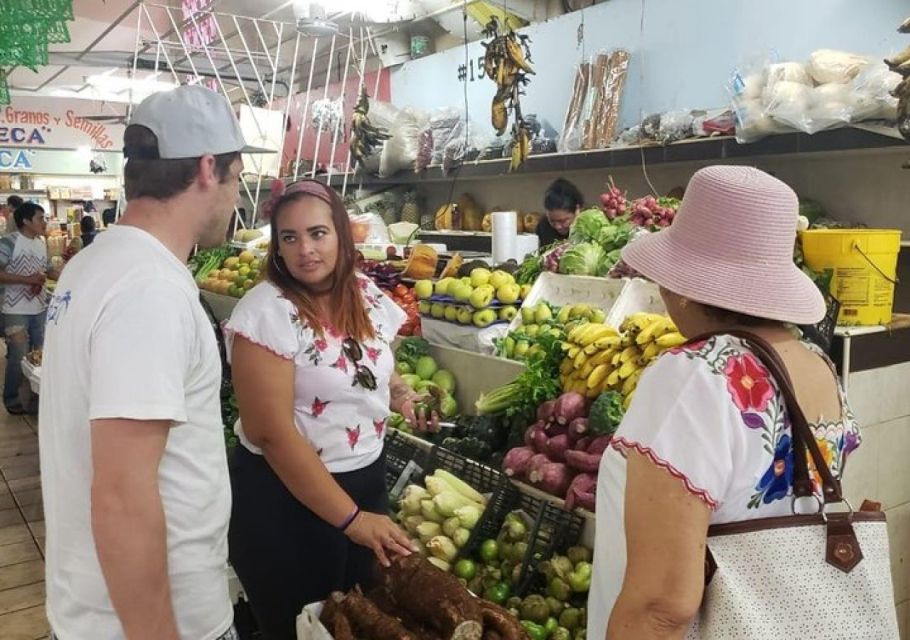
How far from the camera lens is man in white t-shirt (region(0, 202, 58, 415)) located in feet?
24.5

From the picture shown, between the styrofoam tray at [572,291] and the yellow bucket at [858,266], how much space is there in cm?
89

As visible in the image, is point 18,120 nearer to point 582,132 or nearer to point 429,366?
point 582,132

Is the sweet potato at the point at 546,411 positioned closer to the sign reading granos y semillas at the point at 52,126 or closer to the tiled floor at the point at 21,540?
the tiled floor at the point at 21,540

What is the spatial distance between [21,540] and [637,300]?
3983mm

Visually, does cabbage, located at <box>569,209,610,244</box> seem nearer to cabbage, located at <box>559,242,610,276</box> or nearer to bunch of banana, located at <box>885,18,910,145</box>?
cabbage, located at <box>559,242,610,276</box>

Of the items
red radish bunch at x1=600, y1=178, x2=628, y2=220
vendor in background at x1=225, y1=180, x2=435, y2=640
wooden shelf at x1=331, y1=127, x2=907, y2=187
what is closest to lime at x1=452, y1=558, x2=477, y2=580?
vendor in background at x1=225, y1=180, x2=435, y2=640

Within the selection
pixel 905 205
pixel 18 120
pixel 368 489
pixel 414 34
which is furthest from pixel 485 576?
pixel 18 120

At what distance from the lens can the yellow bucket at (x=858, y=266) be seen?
277cm

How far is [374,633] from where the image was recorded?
200 cm

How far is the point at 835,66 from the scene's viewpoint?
425cm

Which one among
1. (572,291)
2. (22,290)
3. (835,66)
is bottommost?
(22,290)

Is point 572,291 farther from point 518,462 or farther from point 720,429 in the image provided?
point 720,429

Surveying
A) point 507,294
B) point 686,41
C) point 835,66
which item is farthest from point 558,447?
point 686,41

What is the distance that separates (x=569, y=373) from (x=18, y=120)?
16.0 metres
